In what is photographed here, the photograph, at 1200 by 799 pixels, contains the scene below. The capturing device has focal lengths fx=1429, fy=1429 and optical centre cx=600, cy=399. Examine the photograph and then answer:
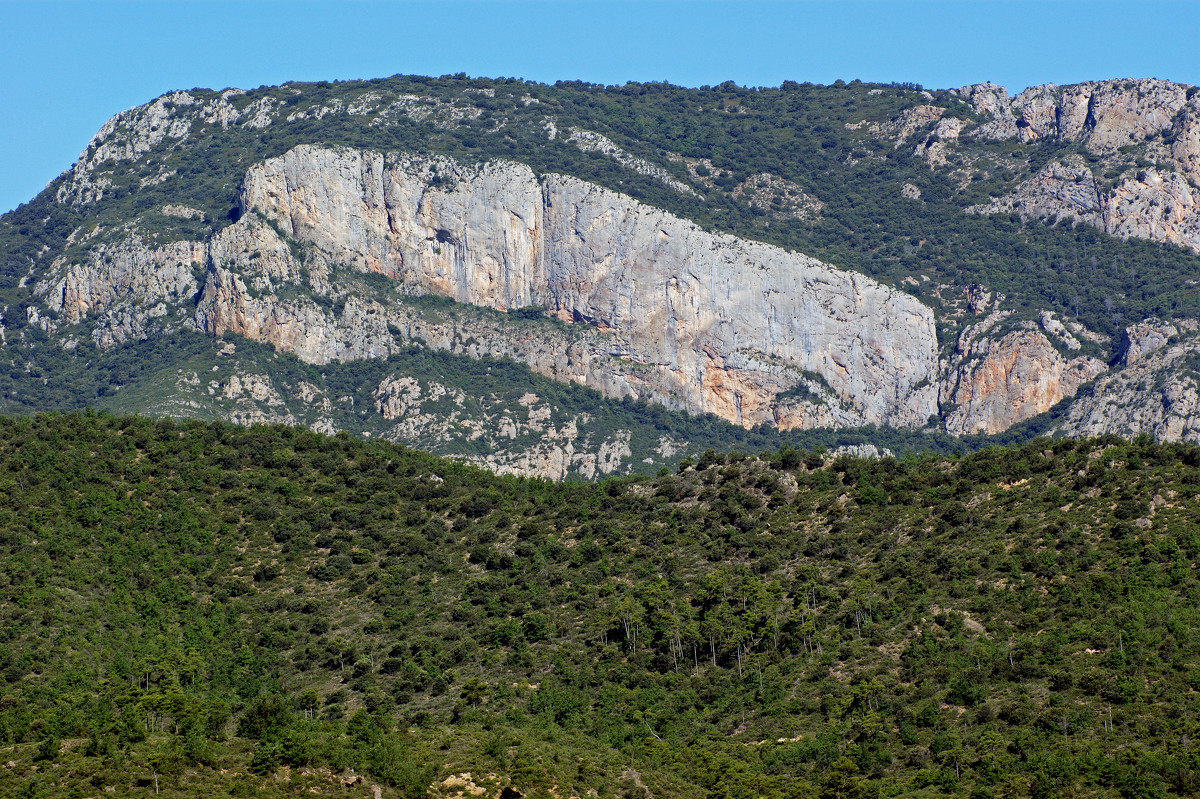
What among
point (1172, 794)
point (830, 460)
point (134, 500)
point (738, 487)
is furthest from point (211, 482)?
point (1172, 794)

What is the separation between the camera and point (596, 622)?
96000 millimetres

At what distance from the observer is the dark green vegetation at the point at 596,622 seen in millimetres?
69625

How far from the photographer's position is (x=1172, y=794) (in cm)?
6412

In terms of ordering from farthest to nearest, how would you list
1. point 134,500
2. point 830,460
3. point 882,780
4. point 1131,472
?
point 830,460
point 134,500
point 1131,472
point 882,780

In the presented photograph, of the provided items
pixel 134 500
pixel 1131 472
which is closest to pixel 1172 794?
pixel 1131 472

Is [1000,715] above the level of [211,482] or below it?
below

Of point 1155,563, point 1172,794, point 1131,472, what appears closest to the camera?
point 1172,794

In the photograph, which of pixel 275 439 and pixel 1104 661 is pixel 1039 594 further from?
pixel 275 439

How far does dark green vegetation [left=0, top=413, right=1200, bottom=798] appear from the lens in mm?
69625

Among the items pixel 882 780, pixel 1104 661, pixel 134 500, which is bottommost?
pixel 882 780

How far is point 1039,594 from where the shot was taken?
85875 mm

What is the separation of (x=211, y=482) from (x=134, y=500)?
777cm

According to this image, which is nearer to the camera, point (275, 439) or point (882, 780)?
point (882, 780)

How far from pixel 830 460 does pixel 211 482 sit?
1960 inches
